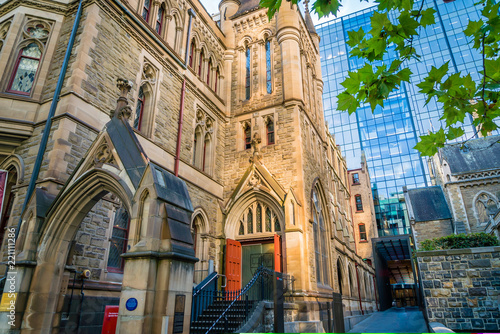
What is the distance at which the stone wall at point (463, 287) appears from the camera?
1080cm

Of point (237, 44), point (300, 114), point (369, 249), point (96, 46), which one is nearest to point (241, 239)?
point (300, 114)

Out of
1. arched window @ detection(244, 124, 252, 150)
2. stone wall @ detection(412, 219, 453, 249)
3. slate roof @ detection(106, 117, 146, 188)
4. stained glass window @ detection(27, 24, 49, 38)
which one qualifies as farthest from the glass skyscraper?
slate roof @ detection(106, 117, 146, 188)

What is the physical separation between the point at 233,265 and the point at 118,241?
5487 mm

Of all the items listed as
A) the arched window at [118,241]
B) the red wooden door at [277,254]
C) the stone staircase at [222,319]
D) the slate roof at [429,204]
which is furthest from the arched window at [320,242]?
the slate roof at [429,204]

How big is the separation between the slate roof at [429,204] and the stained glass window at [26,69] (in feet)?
118

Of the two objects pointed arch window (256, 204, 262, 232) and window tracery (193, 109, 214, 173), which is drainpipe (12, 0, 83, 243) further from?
pointed arch window (256, 204, 262, 232)

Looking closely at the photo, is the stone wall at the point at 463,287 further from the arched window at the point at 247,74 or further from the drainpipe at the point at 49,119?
the drainpipe at the point at 49,119

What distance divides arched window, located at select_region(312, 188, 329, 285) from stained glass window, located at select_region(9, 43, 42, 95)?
12.1 m

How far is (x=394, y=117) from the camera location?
64.1 metres

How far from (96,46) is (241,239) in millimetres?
9353

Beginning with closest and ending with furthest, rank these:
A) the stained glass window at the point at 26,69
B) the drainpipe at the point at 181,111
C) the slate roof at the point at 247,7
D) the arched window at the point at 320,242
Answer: the stained glass window at the point at 26,69 → the drainpipe at the point at 181,111 → the arched window at the point at 320,242 → the slate roof at the point at 247,7

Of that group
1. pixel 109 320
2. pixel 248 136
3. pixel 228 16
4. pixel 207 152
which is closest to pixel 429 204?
pixel 248 136

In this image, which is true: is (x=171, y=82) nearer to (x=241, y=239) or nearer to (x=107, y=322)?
(x=241, y=239)

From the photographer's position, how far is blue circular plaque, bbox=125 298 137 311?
523cm
